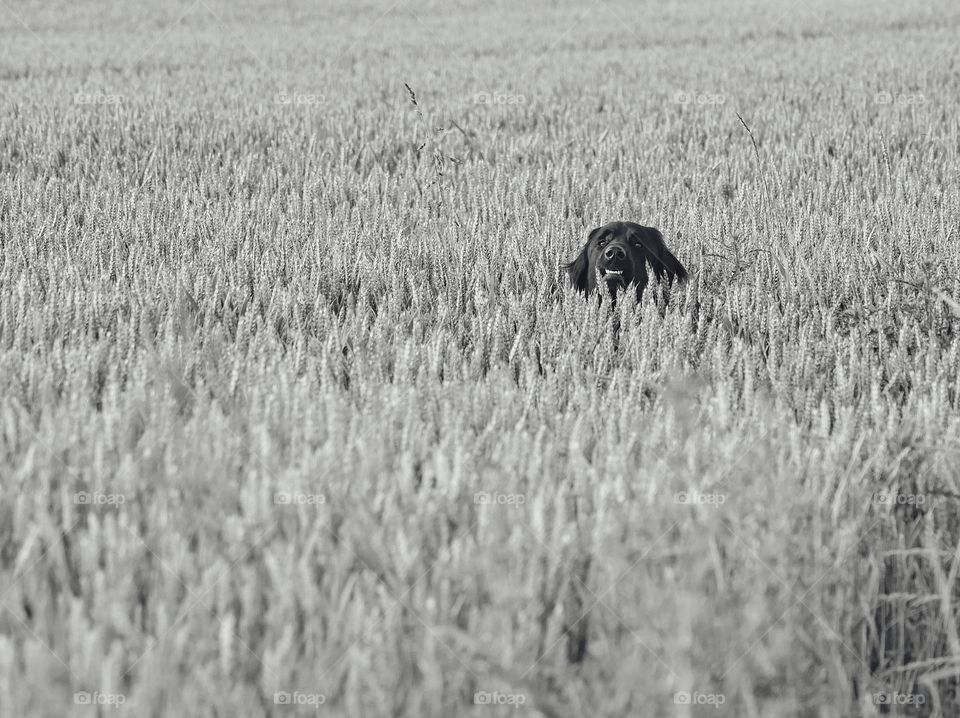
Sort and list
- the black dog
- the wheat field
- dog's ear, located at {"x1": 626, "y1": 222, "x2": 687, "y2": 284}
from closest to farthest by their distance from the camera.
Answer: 1. the wheat field
2. the black dog
3. dog's ear, located at {"x1": 626, "y1": 222, "x2": 687, "y2": 284}

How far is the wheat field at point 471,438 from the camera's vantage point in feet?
4.59

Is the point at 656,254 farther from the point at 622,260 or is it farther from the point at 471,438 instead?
the point at 471,438

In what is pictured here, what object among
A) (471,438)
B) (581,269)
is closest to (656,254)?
Answer: (581,269)

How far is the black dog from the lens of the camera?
345 cm

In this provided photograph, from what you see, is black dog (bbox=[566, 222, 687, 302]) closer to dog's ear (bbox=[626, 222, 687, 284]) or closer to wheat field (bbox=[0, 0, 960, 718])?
dog's ear (bbox=[626, 222, 687, 284])

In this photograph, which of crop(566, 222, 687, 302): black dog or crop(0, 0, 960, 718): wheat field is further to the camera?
crop(566, 222, 687, 302): black dog

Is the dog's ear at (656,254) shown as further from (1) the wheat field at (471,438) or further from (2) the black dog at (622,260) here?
(1) the wheat field at (471,438)

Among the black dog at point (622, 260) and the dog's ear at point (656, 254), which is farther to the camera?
the dog's ear at point (656, 254)

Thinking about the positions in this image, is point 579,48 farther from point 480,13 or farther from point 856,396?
point 856,396

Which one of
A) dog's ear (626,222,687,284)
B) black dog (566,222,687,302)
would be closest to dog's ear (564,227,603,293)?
black dog (566,222,687,302)

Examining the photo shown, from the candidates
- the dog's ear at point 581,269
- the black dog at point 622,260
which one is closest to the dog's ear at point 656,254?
the black dog at point 622,260

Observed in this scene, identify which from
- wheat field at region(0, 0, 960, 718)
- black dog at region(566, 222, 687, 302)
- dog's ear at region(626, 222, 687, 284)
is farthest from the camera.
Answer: dog's ear at region(626, 222, 687, 284)

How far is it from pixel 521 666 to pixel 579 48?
44.8 feet

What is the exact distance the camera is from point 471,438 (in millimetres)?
2043
